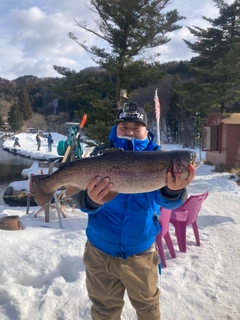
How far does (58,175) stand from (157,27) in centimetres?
1350

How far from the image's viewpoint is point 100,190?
94.0 inches

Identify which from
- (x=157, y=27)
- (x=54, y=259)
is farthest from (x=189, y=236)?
(x=157, y=27)

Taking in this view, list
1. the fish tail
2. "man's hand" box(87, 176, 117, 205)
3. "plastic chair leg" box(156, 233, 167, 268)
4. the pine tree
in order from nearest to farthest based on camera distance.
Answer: "man's hand" box(87, 176, 117, 205) < the fish tail < "plastic chair leg" box(156, 233, 167, 268) < the pine tree

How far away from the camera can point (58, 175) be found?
256 cm

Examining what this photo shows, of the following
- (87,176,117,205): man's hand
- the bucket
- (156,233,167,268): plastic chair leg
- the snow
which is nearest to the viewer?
(87,176,117,205): man's hand

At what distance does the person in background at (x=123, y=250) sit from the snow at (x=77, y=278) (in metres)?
0.91

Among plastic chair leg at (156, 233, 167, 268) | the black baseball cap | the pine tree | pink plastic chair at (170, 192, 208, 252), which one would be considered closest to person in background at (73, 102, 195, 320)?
the black baseball cap

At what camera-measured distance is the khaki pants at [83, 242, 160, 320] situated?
2.54 metres

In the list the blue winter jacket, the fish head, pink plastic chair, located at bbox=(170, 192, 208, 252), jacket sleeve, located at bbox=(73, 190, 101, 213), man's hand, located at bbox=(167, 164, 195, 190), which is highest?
the fish head

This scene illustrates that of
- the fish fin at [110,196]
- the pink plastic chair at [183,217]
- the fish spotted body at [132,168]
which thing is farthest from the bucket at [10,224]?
the fish fin at [110,196]

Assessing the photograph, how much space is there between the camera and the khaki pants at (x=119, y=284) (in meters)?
2.54

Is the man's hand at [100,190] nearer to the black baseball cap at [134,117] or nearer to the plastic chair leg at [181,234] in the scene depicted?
the black baseball cap at [134,117]

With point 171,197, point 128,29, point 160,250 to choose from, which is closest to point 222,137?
point 128,29

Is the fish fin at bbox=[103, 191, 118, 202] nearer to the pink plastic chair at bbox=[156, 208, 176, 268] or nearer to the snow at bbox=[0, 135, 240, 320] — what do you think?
the snow at bbox=[0, 135, 240, 320]
